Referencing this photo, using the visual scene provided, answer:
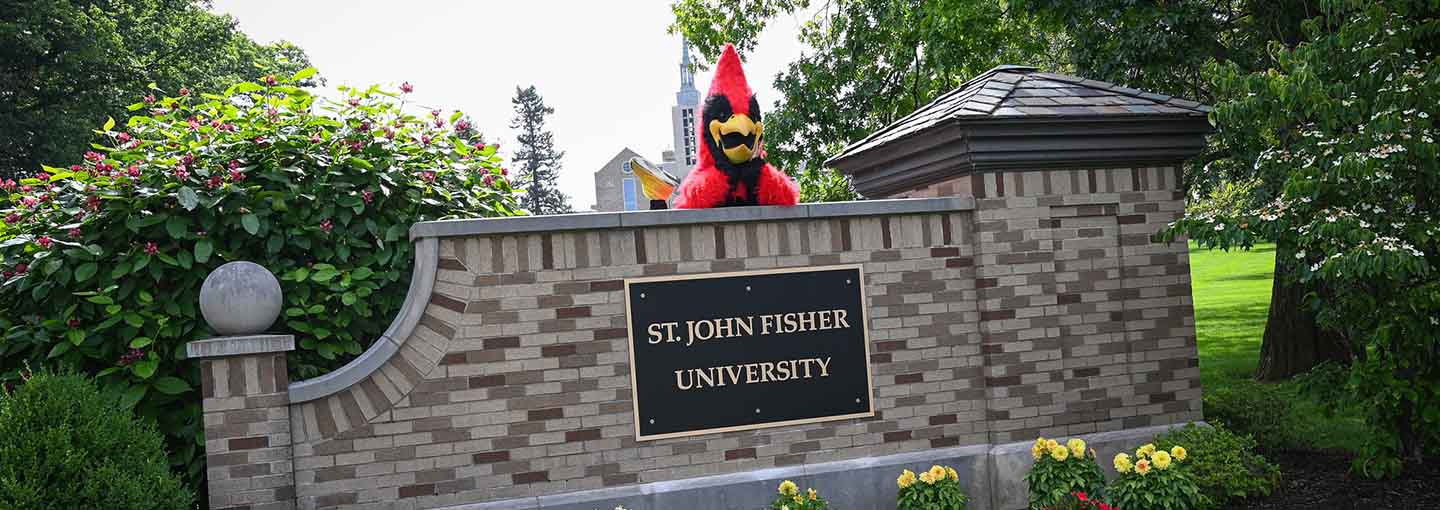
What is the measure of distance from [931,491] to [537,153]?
64.3 metres

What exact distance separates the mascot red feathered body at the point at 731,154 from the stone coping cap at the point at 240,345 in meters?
2.45

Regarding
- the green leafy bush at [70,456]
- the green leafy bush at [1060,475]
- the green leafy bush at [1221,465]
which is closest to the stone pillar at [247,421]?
the green leafy bush at [70,456]

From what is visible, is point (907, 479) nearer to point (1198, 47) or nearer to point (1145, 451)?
point (1145, 451)

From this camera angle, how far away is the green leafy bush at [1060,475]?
19.6 feet

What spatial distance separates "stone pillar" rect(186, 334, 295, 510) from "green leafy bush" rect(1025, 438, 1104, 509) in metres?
4.28

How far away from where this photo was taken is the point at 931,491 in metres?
5.95

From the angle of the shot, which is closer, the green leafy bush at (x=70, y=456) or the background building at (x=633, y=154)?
the green leafy bush at (x=70, y=456)

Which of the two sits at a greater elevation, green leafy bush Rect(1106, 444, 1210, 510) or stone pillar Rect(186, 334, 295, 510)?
stone pillar Rect(186, 334, 295, 510)

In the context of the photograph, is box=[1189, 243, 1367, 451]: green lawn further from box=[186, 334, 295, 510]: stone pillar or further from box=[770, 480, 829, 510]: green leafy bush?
box=[186, 334, 295, 510]: stone pillar

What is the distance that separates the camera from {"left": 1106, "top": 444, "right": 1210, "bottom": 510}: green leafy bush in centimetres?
586

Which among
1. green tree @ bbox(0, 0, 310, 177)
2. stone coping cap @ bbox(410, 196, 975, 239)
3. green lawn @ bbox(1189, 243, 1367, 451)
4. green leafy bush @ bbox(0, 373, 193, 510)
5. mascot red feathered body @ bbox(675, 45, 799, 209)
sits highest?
green tree @ bbox(0, 0, 310, 177)

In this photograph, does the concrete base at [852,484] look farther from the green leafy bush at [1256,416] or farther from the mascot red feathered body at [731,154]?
the mascot red feathered body at [731,154]

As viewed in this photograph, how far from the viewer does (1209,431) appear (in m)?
6.66

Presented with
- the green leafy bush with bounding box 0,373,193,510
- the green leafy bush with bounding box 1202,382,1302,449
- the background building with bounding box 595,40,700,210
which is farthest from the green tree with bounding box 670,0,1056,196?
the background building with bounding box 595,40,700,210
